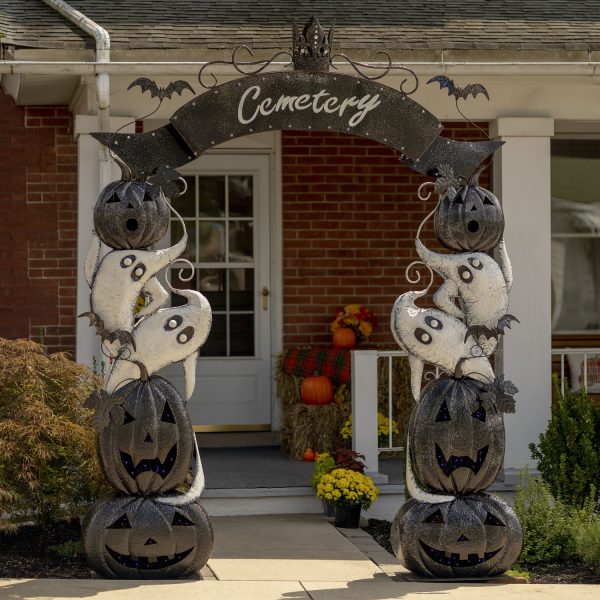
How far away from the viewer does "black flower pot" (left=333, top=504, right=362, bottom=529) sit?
894 centimetres

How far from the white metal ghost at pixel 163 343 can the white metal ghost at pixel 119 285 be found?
0.07 meters

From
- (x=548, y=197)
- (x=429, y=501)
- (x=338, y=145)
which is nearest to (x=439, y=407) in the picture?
(x=429, y=501)

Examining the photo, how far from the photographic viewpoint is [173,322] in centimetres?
693

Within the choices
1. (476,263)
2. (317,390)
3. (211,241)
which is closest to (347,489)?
(317,390)

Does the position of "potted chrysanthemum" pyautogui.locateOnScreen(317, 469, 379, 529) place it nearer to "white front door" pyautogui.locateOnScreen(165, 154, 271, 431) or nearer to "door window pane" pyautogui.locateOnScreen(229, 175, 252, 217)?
"white front door" pyautogui.locateOnScreen(165, 154, 271, 431)

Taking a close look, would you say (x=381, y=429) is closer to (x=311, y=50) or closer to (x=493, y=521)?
(x=493, y=521)

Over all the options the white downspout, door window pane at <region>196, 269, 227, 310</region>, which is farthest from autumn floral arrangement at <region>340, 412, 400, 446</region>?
the white downspout

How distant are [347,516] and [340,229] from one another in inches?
128

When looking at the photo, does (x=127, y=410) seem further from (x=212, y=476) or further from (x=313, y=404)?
(x=313, y=404)

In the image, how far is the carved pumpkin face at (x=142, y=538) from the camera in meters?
6.75

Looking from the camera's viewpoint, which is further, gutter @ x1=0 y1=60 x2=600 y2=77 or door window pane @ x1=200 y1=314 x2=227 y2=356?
door window pane @ x1=200 y1=314 x2=227 y2=356

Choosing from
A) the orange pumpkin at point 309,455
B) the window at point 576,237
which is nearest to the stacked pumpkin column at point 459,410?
the orange pumpkin at point 309,455

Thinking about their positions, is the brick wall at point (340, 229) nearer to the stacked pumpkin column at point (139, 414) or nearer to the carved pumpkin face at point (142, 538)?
the stacked pumpkin column at point (139, 414)

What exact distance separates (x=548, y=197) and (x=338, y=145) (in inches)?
94.7
